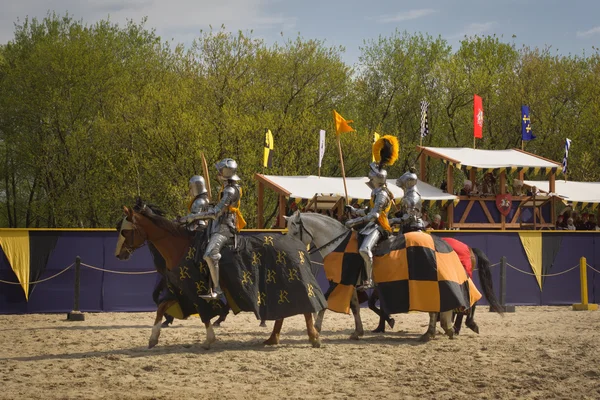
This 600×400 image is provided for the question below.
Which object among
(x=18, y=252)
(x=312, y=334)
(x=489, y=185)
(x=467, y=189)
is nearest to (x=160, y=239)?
(x=312, y=334)

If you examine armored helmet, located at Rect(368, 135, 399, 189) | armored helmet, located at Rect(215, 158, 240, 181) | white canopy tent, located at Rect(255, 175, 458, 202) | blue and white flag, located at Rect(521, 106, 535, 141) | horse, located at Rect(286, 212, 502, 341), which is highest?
blue and white flag, located at Rect(521, 106, 535, 141)

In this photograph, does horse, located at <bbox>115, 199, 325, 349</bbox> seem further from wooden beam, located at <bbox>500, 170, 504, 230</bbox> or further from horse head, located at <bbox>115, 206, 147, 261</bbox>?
wooden beam, located at <bbox>500, 170, 504, 230</bbox>

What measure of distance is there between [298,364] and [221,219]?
227cm

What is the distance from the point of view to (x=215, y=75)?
37625mm

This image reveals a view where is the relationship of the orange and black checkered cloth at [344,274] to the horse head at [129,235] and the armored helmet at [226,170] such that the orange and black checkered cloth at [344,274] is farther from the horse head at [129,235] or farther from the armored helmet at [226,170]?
the horse head at [129,235]

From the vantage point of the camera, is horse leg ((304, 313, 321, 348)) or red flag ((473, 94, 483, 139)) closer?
horse leg ((304, 313, 321, 348))

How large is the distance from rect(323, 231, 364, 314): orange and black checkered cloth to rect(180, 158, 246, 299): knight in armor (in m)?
1.75

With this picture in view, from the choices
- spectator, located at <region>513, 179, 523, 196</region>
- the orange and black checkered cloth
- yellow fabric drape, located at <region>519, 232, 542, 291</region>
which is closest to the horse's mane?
the orange and black checkered cloth

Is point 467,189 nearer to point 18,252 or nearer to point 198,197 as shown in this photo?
point 18,252

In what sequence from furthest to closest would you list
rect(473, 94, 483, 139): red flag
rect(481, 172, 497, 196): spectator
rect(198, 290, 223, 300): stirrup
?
rect(473, 94, 483, 139): red flag
rect(481, 172, 497, 196): spectator
rect(198, 290, 223, 300): stirrup

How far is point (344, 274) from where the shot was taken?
12453 mm

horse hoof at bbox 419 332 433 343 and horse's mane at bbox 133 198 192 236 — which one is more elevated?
horse's mane at bbox 133 198 192 236

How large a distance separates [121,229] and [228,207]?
1.43 metres

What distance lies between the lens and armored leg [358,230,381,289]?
12281 millimetres
